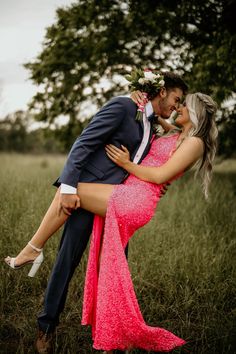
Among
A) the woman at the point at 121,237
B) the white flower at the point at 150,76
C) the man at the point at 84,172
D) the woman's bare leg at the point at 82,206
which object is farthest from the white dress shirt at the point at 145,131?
the woman's bare leg at the point at 82,206

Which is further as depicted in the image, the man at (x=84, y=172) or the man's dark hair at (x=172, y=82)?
the man's dark hair at (x=172, y=82)

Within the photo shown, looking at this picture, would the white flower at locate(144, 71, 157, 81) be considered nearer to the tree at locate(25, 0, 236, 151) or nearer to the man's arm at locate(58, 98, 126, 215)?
the man's arm at locate(58, 98, 126, 215)

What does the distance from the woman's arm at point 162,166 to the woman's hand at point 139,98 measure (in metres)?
0.35

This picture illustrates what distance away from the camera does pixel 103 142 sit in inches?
97.3

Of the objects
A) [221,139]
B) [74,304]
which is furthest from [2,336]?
[221,139]

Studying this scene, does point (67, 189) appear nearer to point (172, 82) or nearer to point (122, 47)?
point (172, 82)

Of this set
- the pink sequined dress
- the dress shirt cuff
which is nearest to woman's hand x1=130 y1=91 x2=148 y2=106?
the pink sequined dress

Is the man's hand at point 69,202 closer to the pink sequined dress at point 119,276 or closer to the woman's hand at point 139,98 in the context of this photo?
the pink sequined dress at point 119,276

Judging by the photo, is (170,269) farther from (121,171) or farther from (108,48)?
(108,48)

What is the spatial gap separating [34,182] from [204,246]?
10.8ft

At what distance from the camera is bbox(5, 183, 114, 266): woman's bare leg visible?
2473 mm

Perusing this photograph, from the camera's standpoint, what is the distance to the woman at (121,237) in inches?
97.1

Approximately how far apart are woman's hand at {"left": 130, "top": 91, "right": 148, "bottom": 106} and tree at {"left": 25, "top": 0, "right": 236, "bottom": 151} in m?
3.66

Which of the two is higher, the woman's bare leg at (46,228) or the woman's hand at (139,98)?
the woman's hand at (139,98)
